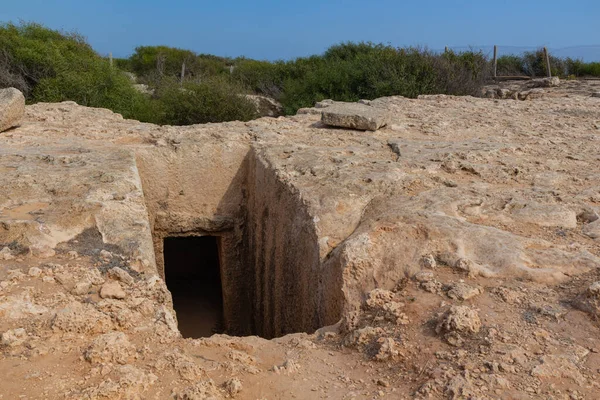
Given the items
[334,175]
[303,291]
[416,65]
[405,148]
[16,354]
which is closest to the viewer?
[16,354]

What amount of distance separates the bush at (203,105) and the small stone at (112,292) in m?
6.82

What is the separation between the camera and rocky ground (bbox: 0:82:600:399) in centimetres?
190

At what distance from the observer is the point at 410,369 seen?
2.00 m

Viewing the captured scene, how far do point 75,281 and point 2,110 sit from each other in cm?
309

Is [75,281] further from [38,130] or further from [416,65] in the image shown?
[416,65]

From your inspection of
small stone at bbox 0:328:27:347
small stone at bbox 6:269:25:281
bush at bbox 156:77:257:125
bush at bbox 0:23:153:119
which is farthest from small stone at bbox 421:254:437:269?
bush at bbox 0:23:153:119

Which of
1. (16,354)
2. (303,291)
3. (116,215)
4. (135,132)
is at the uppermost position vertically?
(135,132)

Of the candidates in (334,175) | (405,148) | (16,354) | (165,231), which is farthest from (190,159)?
(16,354)

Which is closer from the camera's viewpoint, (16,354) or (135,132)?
(16,354)

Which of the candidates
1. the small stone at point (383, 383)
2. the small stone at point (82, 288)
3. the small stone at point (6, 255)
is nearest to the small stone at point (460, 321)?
the small stone at point (383, 383)

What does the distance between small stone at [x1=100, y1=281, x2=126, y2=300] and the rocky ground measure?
0.04 feet

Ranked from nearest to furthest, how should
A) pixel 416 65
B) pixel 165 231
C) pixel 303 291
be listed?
pixel 303 291, pixel 165 231, pixel 416 65

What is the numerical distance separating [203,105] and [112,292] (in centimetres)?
704

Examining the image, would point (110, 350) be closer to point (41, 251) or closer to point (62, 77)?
point (41, 251)
